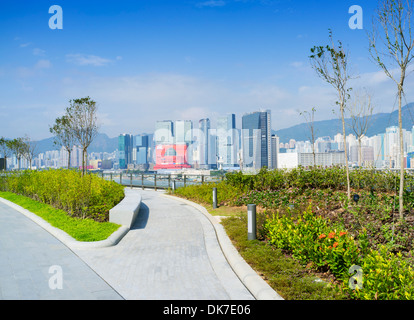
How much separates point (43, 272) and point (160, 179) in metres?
16.1

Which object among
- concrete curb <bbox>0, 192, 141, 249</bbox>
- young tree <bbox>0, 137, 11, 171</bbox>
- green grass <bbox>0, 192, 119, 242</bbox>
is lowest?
concrete curb <bbox>0, 192, 141, 249</bbox>

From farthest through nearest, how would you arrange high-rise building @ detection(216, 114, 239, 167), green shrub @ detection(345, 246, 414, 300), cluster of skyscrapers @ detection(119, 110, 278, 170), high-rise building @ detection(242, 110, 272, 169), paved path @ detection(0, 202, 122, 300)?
high-rise building @ detection(242, 110, 272, 169) → cluster of skyscrapers @ detection(119, 110, 278, 170) → high-rise building @ detection(216, 114, 239, 167) → paved path @ detection(0, 202, 122, 300) → green shrub @ detection(345, 246, 414, 300)

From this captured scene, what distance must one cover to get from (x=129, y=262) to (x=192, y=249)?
147cm

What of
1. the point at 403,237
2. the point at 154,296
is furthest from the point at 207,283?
the point at 403,237

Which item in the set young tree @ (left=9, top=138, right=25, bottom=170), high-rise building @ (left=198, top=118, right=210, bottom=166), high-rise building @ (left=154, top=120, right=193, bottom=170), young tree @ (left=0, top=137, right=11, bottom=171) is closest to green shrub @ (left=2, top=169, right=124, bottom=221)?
young tree @ (left=9, top=138, right=25, bottom=170)

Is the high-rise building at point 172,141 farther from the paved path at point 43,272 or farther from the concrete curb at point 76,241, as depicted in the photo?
the paved path at point 43,272

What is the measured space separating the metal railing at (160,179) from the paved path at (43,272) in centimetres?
955

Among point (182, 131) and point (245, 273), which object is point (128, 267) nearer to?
point (245, 273)

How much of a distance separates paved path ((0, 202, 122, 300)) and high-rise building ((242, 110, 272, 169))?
320 feet

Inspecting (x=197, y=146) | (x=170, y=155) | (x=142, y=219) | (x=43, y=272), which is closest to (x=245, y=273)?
(x=43, y=272)

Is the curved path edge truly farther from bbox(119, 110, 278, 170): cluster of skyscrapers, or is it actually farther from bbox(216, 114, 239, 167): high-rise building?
bbox(216, 114, 239, 167): high-rise building

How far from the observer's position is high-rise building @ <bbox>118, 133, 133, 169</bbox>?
457 ft

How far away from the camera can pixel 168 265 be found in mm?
5590
